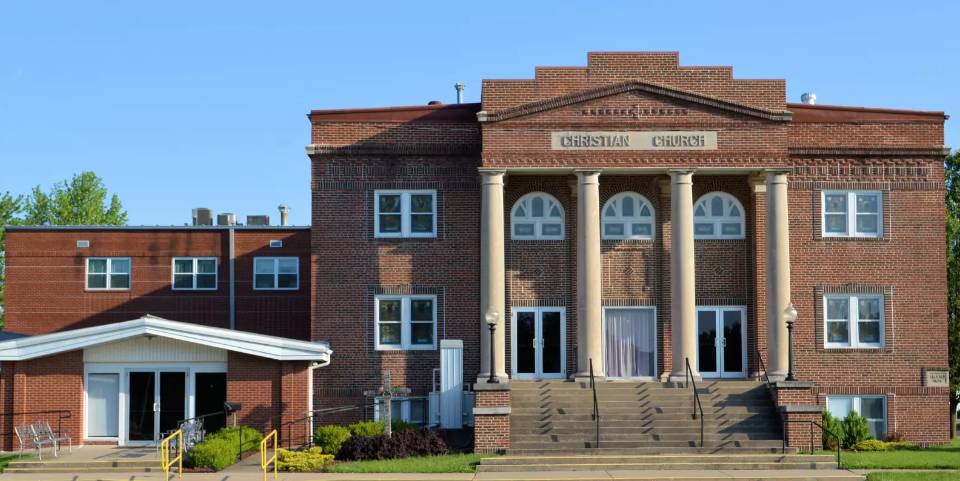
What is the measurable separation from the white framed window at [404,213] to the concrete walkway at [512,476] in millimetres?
9944

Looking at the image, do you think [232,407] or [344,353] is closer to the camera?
[232,407]

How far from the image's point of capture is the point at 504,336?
34.3 m

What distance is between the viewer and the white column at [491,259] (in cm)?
3366

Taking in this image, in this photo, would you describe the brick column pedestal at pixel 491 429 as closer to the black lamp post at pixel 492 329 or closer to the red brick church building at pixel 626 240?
the black lamp post at pixel 492 329

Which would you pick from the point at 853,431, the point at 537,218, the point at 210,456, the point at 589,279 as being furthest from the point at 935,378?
the point at 210,456

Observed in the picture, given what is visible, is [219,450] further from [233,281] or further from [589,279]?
[233,281]

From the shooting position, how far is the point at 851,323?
35500mm

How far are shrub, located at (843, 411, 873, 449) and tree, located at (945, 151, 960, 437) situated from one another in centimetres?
1602

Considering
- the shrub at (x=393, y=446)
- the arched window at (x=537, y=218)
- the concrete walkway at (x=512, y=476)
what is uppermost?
the arched window at (x=537, y=218)

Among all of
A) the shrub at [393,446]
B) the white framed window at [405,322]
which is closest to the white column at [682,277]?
the white framed window at [405,322]

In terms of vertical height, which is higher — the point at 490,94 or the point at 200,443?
the point at 490,94

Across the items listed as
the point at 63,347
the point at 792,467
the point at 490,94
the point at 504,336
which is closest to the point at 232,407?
the point at 63,347

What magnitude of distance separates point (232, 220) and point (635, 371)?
54.4 ft

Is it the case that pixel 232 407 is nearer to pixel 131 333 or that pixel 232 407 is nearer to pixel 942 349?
pixel 131 333
